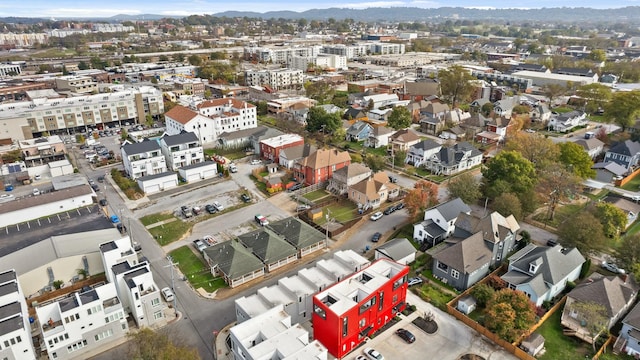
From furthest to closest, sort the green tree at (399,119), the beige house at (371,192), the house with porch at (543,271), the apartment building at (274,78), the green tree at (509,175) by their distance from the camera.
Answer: the apartment building at (274,78) < the green tree at (399,119) < the beige house at (371,192) < the green tree at (509,175) < the house with porch at (543,271)

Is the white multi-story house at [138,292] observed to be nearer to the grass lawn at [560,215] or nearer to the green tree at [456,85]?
the grass lawn at [560,215]

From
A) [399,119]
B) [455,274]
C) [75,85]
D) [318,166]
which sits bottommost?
[455,274]

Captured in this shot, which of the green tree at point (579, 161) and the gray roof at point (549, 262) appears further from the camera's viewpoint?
the green tree at point (579, 161)

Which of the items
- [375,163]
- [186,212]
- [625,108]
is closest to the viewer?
[186,212]

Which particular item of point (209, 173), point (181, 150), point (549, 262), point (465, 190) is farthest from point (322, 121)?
point (549, 262)

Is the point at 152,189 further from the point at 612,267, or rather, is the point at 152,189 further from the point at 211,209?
the point at 612,267

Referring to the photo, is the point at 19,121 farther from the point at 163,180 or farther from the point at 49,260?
the point at 49,260

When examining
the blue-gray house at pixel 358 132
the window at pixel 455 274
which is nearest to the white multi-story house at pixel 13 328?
the window at pixel 455 274

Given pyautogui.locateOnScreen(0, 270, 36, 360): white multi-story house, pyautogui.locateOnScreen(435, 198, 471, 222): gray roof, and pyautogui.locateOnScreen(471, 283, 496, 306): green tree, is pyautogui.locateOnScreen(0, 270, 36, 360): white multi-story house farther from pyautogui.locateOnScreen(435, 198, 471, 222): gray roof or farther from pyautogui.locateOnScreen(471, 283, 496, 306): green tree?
pyautogui.locateOnScreen(435, 198, 471, 222): gray roof
